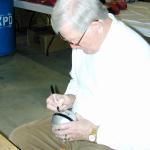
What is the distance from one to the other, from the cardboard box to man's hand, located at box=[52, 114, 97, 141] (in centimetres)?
274

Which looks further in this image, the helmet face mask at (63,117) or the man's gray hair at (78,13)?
the helmet face mask at (63,117)

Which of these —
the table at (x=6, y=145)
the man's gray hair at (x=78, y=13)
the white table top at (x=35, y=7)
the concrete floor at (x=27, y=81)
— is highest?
the man's gray hair at (x=78, y=13)

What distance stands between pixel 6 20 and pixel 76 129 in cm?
272

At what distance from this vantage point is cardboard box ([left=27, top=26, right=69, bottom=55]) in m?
3.97

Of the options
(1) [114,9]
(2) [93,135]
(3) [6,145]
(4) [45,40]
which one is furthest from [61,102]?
(4) [45,40]

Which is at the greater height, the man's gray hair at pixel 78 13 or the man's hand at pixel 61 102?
the man's gray hair at pixel 78 13

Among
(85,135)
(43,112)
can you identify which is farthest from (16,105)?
(85,135)

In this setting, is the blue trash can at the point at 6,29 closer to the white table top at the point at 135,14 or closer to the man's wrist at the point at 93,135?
the white table top at the point at 135,14

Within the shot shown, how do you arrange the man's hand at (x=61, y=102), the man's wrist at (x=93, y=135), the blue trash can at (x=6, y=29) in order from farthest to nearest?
1. the blue trash can at (x=6, y=29)
2. the man's hand at (x=61, y=102)
3. the man's wrist at (x=93, y=135)

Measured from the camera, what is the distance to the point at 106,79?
1201mm

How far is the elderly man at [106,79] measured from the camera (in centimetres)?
110

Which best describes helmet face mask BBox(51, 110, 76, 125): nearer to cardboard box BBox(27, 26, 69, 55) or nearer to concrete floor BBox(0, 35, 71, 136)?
concrete floor BBox(0, 35, 71, 136)

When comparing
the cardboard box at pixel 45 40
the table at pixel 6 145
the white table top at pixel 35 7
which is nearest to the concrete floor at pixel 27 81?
the cardboard box at pixel 45 40

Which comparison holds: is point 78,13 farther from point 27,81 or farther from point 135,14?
point 27,81
